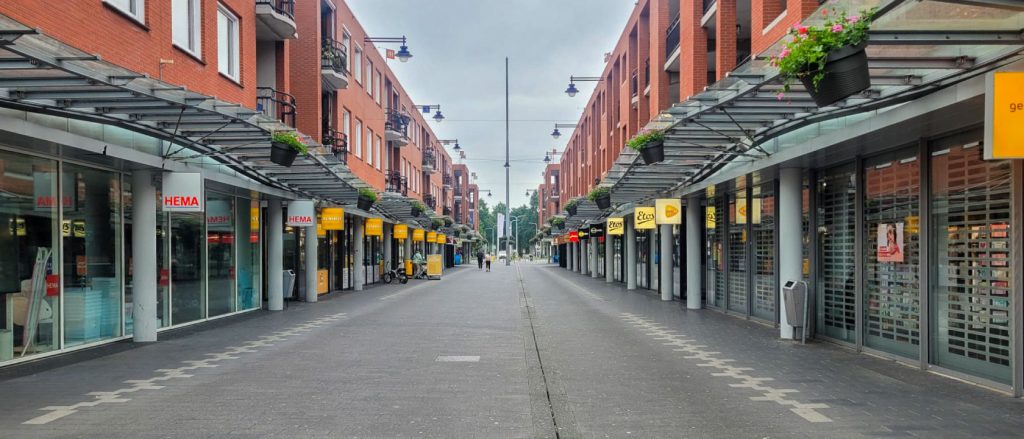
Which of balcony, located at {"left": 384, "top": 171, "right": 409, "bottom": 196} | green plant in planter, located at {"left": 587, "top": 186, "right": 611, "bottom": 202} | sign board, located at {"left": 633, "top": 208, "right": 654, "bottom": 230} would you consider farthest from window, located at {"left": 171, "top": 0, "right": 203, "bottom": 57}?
balcony, located at {"left": 384, "top": 171, "right": 409, "bottom": 196}

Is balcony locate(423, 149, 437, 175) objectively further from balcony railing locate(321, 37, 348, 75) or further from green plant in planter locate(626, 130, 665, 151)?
green plant in planter locate(626, 130, 665, 151)

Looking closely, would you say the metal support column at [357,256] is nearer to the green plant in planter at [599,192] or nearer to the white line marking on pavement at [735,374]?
the green plant in planter at [599,192]

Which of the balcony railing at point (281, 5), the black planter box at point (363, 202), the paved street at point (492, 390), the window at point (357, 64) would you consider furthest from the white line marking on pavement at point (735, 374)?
the window at point (357, 64)

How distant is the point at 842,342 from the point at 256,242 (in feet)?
48.1

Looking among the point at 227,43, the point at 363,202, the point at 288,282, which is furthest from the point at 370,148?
the point at 227,43

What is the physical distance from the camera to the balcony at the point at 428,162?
56.9m

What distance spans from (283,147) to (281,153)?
0.15m

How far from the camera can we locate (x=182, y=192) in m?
12.9

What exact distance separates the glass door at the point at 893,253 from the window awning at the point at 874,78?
4.31ft

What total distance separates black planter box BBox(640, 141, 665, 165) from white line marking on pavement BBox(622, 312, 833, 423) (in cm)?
319

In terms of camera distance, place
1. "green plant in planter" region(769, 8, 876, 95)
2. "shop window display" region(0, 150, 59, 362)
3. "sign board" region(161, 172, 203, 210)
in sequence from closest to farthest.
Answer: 1. "green plant in planter" region(769, 8, 876, 95)
2. "shop window display" region(0, 150, 59, 362)
3. "sign board" region(161, 172, 203, 210)

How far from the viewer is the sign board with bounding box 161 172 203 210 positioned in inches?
505

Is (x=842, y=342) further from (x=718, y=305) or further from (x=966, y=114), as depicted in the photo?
(x=718, y=305)

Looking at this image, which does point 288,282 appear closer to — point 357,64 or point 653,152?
point 653,152
